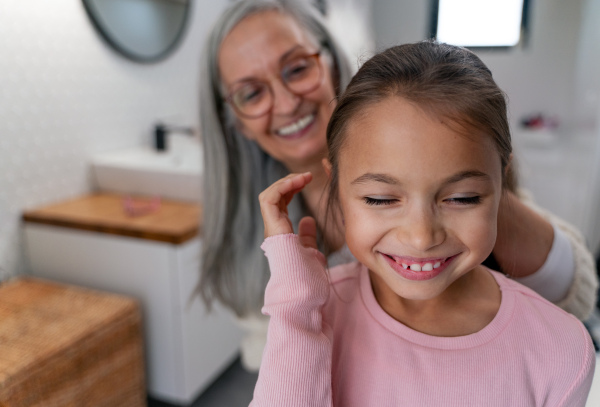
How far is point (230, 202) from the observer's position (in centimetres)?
77

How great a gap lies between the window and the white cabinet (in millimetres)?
816

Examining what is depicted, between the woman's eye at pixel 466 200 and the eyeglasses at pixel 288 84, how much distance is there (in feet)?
1.32

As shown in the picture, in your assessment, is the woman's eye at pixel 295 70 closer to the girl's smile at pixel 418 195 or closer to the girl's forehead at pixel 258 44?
the girl's forehead at pixel 258 44

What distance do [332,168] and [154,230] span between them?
79 cm

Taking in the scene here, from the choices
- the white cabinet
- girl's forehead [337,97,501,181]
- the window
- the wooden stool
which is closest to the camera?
girl's forehead [337,97,501,181]

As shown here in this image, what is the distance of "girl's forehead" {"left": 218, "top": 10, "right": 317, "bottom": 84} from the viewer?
70 cm

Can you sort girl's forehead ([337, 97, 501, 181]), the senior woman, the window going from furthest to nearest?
1. the senior woman
2. the window
3. girl's forehead ([337, 97, 501, 181])

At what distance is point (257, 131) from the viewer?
2.42 ft

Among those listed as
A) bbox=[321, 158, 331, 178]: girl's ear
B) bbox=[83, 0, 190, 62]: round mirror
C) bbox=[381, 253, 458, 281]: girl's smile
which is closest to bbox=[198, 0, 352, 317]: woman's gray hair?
bbox=[321, 158, 331, 178]: girl's ear

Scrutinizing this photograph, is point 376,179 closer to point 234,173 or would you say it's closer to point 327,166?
point 327,166

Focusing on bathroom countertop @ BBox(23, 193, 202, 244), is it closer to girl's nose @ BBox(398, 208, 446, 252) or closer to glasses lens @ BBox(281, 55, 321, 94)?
glasses lens @ BBox(281, 55, 321, 94)

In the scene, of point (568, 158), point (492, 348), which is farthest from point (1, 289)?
point (568, 158)

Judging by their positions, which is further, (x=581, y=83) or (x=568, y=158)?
(x=568, y=158)

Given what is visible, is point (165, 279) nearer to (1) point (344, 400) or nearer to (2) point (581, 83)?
(1) point (344, 400)
